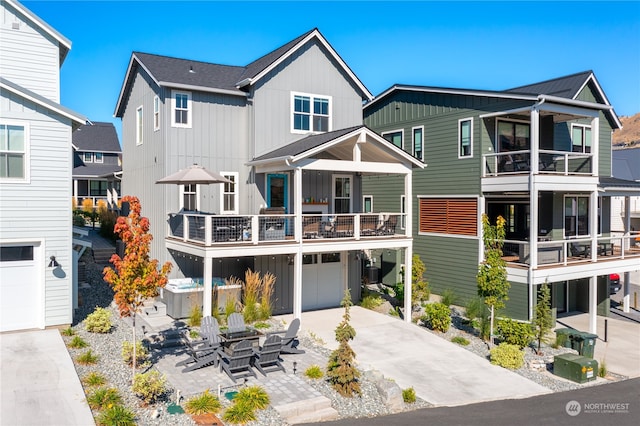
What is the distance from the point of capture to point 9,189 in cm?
1403

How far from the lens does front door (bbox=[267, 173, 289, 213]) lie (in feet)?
63.9

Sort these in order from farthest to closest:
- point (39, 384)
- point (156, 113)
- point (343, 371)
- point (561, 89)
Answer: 1. point (561, 89)
2. point (156, 113)
3. point (343, 371)
4. point (39, 384)

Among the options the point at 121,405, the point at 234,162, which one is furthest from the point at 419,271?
the point at 121,405

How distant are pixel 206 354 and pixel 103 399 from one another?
2.99 meters

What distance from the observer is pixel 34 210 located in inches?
567

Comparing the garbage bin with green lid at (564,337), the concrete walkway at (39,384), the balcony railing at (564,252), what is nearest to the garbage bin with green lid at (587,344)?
the garbage bin with green lid at (564,337)

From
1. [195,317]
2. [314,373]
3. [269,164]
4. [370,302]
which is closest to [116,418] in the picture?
[314,373]

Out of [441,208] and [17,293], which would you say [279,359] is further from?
[441,208]

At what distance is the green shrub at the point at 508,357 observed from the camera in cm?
1432

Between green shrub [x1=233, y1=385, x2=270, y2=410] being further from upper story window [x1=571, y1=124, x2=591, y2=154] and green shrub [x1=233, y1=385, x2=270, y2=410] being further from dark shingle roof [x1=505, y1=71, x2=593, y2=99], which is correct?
upper story window [x1=571, y1=124, x2=591, y2=154]

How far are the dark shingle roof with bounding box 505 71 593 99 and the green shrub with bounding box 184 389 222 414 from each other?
697 inches

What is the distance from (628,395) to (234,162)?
47.2 feet

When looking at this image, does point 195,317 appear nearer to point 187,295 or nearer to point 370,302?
point 187,295

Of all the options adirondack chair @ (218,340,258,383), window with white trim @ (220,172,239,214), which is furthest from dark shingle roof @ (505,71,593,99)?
adirondack chair @ (218,340,258,383)
